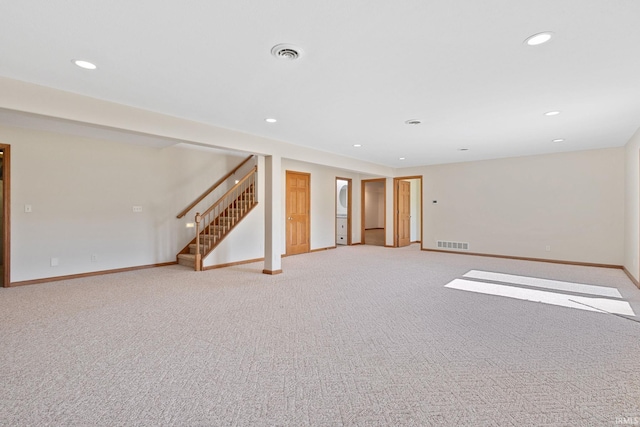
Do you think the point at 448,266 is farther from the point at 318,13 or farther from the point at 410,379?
the point at 318,13

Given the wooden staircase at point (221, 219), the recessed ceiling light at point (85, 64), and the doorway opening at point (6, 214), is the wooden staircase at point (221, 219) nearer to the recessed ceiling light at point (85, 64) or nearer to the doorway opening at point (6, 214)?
the doorway opening at point (6, 214)

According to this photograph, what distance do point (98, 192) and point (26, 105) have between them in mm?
2834

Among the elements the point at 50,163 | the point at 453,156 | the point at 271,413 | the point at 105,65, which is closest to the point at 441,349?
the point at 271,413

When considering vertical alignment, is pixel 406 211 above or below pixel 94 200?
below

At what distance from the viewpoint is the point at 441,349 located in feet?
8.60

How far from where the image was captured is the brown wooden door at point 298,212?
7965 millimetres

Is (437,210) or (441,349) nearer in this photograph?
(441,349)

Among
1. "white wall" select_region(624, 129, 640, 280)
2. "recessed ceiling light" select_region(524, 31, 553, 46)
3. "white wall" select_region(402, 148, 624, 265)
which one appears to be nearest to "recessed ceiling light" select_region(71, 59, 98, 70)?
"recessed ceiling light" select_region(524, 31, 553, 46)

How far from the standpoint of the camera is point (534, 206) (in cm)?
709

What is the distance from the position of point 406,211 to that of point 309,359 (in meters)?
8.32

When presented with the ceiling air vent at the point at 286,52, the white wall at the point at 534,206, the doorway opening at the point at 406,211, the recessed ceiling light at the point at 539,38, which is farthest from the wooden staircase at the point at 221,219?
the recessed ceiling light at the point at 539,38

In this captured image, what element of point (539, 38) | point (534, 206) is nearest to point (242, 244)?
point (539, 38)

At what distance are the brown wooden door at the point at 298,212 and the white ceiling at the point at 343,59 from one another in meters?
3.53

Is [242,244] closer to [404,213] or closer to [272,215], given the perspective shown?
[272,215]
